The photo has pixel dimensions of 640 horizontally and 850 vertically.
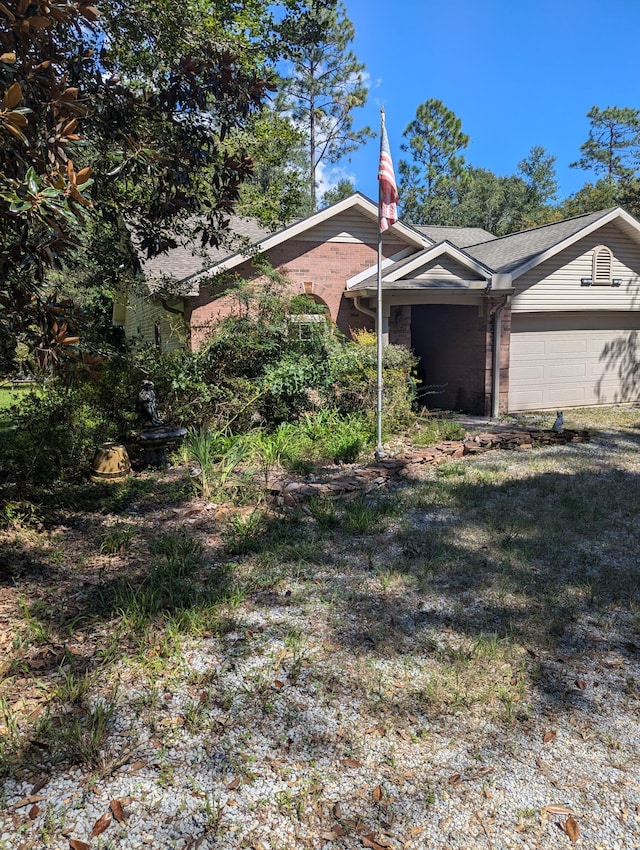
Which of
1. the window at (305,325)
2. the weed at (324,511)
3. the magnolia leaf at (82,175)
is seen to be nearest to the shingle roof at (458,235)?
the window at (305,325)

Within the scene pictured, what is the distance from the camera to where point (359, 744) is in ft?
8.94

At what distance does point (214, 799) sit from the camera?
7.82ft

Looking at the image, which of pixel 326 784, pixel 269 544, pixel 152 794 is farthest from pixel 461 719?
pixel 269 544

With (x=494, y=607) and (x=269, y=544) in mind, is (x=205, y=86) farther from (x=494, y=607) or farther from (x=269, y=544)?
(x=494, y=607)

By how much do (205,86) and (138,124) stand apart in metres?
0.81

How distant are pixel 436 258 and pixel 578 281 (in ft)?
14.4

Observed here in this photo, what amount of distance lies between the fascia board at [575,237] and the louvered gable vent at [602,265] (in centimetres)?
62

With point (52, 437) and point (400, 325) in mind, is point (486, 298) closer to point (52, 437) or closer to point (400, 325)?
point (400, 325)

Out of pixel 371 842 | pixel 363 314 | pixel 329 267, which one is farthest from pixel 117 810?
pixel 329 267

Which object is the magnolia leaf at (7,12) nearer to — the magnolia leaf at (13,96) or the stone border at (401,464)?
the magnolia leaf at (13,96)

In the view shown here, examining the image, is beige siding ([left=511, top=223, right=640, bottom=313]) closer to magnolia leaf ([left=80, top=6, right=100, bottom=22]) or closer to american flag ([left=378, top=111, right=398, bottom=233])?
american flag ([left=378, top=111, right=398, bottom=233])

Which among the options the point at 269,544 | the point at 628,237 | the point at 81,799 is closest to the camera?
the point at 81,799

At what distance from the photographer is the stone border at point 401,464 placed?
6517mm

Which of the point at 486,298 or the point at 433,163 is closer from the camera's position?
the point at 486,298
